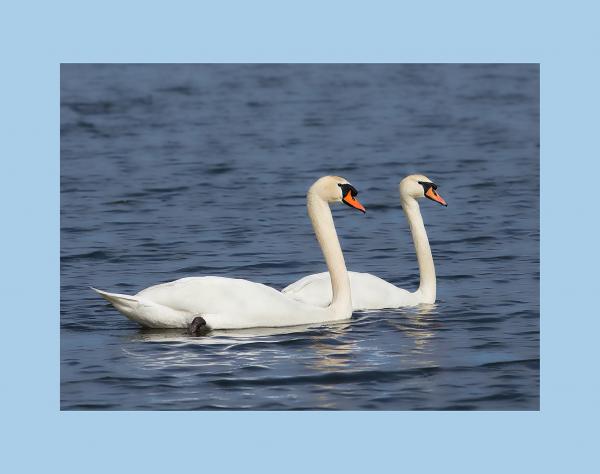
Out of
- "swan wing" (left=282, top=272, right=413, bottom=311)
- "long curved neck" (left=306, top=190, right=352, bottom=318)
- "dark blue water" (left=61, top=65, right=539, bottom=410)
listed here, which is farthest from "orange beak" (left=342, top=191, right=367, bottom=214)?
"dark blue water" (left=61, top=65, right=539, bottom=410)

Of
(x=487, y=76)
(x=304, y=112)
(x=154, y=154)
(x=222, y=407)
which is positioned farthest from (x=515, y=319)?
(x=487, y=76)

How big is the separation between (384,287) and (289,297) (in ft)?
4.06

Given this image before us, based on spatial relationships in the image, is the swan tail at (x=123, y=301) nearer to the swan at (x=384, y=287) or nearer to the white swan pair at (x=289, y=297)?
the white swan pair at (x=289, y=297)

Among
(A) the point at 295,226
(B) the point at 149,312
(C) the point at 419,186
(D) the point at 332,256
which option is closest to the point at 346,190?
(D) the point at 332,256

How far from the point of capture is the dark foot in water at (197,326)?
1317 cm

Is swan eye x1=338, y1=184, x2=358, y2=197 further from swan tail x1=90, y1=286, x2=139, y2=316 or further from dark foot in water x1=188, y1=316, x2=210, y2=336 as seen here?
swan tail x1=90, y1=286, x2=139, y2=316

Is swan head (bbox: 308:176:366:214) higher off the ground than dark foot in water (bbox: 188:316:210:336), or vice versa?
swan head (bbox: 308:176:366:214)

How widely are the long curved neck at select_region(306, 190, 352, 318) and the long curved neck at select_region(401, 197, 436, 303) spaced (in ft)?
4.23

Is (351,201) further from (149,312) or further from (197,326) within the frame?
(149,312)

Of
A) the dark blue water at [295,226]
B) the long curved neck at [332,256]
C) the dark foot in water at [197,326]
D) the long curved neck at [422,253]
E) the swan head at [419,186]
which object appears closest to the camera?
the dark blue water at [295,226]

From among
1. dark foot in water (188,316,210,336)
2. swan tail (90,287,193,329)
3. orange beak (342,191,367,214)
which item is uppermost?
orange beak (342,191,367,214)

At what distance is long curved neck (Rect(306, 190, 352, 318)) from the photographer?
14.0 meters

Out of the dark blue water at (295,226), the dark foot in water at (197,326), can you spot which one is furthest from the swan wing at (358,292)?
the dark foot in water at (197,326)

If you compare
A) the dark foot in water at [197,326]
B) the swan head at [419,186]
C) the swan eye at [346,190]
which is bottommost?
the dark foot in water at [197,326]
